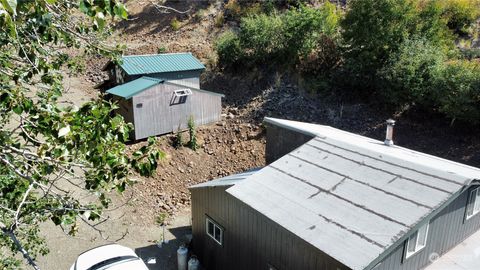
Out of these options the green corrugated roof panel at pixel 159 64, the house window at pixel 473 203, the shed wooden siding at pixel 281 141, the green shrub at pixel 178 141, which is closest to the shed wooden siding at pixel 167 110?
the green shrub at pixel 178 141

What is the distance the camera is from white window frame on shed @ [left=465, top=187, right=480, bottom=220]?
8.66m

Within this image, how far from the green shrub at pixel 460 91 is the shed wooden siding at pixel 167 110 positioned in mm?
10603

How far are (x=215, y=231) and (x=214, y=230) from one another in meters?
0.04

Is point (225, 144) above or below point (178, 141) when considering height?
below

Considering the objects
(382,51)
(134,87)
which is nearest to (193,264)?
(134,87)

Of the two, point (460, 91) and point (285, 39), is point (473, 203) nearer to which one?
point (460, 91)

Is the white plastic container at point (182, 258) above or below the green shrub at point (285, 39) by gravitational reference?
below

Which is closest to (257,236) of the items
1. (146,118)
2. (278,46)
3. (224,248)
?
(224,248)

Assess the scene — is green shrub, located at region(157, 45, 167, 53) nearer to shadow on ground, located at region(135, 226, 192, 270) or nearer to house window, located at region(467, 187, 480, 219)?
shadow on ground, located at region(135, 226, 192, 270)

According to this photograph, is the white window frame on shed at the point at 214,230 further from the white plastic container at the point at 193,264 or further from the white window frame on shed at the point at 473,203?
the white window frame on shed at the point at 473,203

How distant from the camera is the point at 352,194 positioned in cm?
798

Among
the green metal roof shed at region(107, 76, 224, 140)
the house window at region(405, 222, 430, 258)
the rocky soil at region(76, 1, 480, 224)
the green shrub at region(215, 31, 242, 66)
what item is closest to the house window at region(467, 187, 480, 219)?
the house window at region(405, 222, 430, 258)

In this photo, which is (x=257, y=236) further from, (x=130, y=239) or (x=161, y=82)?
(x=161, y=82)

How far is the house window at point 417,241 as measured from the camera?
747cm
